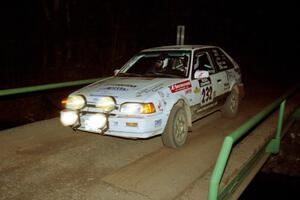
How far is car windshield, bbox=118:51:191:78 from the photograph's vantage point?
19.4ft

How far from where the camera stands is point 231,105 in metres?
7.29

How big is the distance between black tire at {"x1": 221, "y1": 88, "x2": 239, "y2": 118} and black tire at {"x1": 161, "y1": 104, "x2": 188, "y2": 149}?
2015 mm

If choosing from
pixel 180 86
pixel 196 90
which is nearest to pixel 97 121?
pixel 180 86

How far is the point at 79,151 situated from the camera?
5375mm

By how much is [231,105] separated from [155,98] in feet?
9.85

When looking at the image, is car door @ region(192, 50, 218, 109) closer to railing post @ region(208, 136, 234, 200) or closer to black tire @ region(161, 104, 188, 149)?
black tire @ region(161, 104, 188, 149)

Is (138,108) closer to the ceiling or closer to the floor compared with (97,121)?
closer to the ceiling

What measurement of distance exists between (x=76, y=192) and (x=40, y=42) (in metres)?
11.3

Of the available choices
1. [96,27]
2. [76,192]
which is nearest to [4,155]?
[76,192]

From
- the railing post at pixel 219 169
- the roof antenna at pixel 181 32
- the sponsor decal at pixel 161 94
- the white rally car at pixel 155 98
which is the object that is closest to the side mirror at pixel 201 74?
the white rally car at pixel 155 98

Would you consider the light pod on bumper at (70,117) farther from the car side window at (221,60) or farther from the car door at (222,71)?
the car side window at (221,60)

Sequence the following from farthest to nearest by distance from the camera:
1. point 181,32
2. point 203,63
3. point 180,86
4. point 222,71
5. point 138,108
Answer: point 181,32 → point 222,71 → point 203,63 → point 180,86 → point 138,108

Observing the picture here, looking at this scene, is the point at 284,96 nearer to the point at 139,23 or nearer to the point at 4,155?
the point at 4,155

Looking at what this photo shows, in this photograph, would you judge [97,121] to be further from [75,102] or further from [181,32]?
[181,32]
